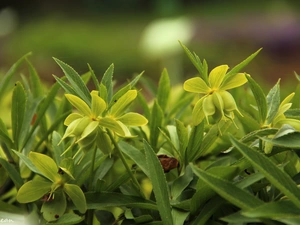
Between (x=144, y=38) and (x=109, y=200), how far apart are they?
5.86 m

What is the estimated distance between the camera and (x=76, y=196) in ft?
1.51

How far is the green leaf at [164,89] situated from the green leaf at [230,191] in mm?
240

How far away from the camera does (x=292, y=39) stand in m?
7.82

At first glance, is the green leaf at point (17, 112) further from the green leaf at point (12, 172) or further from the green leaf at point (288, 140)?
the green leaf at point (288, 140)

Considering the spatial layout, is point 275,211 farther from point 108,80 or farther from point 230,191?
point 108,80

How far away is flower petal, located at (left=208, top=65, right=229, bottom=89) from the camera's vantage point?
435mm

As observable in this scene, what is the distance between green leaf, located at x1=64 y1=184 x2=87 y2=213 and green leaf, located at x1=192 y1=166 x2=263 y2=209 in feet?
0.37

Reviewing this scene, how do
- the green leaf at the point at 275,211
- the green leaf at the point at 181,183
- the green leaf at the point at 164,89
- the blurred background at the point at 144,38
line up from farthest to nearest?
1. the blurred background at the point at 144,38
2. the green leaf at the point at 164,89
3. the green leaf at the point at 181,183
4. the green leaf at the point at 275,211

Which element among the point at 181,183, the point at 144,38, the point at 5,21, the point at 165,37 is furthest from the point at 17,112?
the point at 144,38

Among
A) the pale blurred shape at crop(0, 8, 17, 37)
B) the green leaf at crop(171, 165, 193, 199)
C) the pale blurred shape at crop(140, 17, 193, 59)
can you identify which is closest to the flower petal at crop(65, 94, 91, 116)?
the green leaf at crop(171, 165, 193, 199)

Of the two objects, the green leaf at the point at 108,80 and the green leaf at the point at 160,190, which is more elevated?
the green leaf at the point at 108,80

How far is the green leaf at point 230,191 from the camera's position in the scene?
389 mm

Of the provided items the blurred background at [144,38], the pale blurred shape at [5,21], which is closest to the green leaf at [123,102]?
the pale blurred shape at [5,21]

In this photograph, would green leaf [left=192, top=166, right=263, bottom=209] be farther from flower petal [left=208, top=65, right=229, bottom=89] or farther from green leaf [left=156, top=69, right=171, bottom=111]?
green leaf [left=156, top=69, right=171, bottom=111]
